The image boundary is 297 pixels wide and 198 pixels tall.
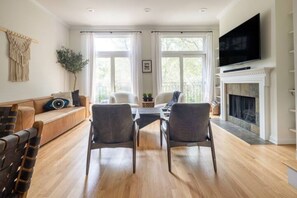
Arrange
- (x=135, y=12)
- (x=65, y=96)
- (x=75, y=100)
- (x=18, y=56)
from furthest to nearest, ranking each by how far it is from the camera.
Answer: (x=75, y=100)
(x=135, y=12)
(x=65, y=96)
(x=18, y=56)

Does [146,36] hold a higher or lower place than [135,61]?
higher

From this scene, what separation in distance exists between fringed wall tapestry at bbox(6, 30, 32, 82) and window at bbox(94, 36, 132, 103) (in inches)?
101

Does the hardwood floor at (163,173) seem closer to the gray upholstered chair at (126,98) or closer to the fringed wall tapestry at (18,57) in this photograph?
the fringed wall tapestry at (18,57)

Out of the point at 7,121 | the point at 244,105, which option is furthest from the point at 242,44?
the point at 7,121

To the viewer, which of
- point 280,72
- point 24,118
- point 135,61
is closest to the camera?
point 24,118

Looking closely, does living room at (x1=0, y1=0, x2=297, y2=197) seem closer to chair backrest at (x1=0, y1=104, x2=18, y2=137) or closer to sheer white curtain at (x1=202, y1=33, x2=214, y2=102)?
sheer white curtain at (x1=202, y1=33, x2=214, y2=102)

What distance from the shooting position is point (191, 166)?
262cm

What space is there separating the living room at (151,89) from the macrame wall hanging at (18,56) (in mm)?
113

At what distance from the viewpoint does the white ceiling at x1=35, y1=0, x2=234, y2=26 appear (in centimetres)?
492

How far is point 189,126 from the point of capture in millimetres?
2447

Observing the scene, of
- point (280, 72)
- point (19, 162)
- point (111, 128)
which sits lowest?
point (111, 128)

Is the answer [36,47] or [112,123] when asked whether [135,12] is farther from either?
[112,123]

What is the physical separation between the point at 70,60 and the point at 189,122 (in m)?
4.78

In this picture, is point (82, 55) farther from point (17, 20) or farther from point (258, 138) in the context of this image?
point (258, 138)
